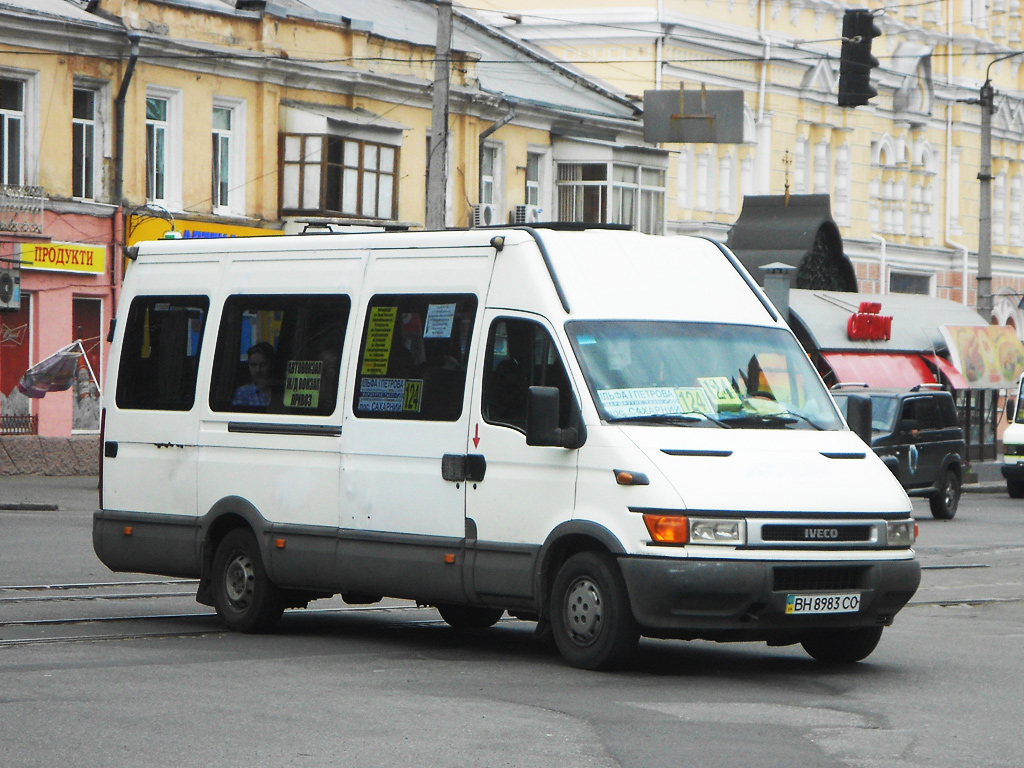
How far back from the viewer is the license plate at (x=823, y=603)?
9914mm

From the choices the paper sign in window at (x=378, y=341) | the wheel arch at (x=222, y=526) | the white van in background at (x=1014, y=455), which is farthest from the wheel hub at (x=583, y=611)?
the white van in background at (x=1014, y=455)

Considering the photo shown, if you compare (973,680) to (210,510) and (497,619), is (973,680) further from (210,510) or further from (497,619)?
(210,510)

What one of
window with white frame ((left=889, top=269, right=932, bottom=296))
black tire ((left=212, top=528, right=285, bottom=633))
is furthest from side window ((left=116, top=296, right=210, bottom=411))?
window with white frame ((left=889, top=269, right=932, bottom=296))

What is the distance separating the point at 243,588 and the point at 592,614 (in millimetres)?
2927

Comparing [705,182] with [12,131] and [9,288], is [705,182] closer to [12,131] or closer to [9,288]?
[12,131]

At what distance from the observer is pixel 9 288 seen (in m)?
30.3

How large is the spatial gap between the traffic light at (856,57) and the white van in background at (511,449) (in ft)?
38.3

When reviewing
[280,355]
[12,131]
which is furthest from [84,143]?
[280,355]

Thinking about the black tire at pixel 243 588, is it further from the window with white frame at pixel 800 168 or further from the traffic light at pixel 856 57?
the window with white frame at pixel 800 168

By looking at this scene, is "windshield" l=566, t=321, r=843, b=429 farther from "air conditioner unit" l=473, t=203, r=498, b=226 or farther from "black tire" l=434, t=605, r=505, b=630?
"air conditioner unit" l=473, t=203, r=498, b=226

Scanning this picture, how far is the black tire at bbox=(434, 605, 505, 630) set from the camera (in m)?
12.4

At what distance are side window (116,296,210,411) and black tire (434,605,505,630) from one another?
7.07ft

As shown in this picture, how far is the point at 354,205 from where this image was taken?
122ft

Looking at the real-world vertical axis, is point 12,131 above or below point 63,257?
above
